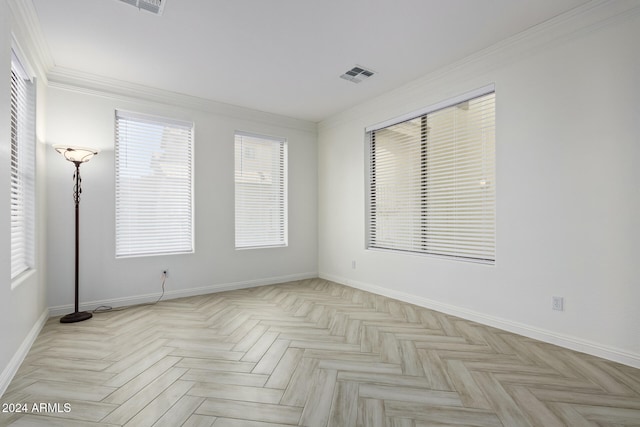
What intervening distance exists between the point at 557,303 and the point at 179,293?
431 cm

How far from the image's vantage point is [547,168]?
9.02 feet

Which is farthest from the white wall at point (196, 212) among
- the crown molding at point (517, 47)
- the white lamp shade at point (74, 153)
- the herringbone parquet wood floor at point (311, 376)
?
the crown molding at point (517, 47)

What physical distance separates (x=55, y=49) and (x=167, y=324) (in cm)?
302

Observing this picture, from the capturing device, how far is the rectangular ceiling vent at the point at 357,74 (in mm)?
3535

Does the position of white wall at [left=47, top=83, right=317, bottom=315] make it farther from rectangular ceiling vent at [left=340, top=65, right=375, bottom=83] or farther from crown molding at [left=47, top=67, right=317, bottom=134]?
rectangular ceiling vent at [left=340, top=65, right=375, bottom=83]

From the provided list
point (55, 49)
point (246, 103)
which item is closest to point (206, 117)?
point (246, 103)

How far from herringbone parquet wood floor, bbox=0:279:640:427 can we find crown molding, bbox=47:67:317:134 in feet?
8.72

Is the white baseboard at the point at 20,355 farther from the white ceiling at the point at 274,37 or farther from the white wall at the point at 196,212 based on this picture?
the white ceiling at the point at 274,37

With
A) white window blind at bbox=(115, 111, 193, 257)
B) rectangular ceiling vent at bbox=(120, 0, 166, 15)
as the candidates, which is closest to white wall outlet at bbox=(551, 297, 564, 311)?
rectangular ceiling vent at bbox=(120, 0, 166, 15)

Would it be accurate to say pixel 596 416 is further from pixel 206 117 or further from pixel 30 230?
pixel 206 117

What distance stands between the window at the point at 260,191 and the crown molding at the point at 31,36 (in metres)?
2.28

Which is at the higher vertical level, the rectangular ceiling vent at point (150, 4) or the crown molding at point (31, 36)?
the rectangular ceiling vent at point (150, 4)

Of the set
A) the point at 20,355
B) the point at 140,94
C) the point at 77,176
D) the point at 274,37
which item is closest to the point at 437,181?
the point at 274,37

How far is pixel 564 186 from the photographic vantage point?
104 inches
